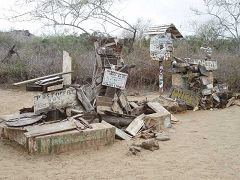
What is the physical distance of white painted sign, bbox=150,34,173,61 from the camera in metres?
10.7

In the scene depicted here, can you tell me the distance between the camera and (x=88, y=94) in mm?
8383

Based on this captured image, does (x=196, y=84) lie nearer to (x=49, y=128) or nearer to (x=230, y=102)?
(x=230, y=102)

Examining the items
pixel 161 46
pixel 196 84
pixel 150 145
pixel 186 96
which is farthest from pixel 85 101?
pixel 196 84

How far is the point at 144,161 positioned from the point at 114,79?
275cm

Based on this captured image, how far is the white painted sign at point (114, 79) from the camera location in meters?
8.25

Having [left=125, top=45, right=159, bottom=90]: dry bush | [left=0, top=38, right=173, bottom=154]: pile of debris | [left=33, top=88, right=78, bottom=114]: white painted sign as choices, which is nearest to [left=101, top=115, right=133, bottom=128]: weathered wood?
[left=0, top=38, right=173, bottom=154]: pile of debris

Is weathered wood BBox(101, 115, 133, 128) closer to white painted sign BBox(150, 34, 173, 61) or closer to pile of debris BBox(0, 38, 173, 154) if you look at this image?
pile of debris BBox(0, 38, 173, 154)

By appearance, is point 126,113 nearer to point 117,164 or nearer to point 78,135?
point 78,135

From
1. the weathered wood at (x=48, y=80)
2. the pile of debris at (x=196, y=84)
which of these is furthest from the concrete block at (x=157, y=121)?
the pile of debris at (x=196, y=84)

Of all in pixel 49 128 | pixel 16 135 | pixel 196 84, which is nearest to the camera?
pixel 49 128

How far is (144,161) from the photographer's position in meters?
5.96

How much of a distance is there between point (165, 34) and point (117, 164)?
567 cm

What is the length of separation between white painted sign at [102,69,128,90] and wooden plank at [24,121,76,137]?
1717 mm

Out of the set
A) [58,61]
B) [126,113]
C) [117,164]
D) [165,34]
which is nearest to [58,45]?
[58,61]
